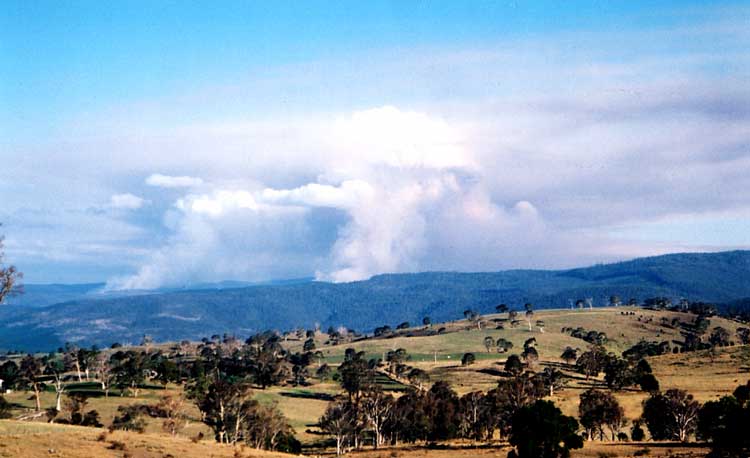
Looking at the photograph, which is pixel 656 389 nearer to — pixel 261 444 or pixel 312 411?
pixel 312 411

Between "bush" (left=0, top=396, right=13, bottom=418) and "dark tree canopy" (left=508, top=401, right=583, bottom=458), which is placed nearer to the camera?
"dark tree canopy" (left=508, top=401, right=583, bottom=458)

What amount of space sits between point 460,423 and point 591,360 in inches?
3457

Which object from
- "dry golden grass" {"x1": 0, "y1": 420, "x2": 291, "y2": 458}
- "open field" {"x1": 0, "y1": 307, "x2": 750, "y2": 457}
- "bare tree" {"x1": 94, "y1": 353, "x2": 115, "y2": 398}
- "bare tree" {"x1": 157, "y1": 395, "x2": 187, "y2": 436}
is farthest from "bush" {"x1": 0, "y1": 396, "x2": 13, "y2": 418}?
"dry golden grass" {"x1": 0, "y1": 420, "x2": 291, "y2": 458}

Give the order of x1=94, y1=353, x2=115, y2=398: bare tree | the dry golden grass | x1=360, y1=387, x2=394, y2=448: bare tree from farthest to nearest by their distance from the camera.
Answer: x1=94, y1=353, x2=115, y2=398: bare tree < x1=360, y1=387, x2=394, y2=448: bare tree < the dry golden grass

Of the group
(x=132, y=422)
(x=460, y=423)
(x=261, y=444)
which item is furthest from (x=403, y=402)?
(x=132, y=422)

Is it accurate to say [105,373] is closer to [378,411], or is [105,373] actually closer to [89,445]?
[378,411]

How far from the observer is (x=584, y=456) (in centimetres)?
6756

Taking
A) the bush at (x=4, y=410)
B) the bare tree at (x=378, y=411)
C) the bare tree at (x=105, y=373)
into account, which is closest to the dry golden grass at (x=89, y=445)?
the bush at (x=4, y=410)

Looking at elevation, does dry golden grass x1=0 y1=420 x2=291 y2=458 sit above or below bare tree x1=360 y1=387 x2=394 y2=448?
above

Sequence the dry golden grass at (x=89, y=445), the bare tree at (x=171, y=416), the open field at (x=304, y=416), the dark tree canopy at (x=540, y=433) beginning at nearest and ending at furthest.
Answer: the dry golden grass at (x=89, y=445) → the open field at (x=304, y=416) → the dark tree canopy at (x=540, y=433) → the bare tree at (x=171, y=416)

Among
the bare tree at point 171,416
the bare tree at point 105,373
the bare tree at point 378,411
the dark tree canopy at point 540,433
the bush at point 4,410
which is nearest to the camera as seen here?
the dark tree canopy at point 540,433

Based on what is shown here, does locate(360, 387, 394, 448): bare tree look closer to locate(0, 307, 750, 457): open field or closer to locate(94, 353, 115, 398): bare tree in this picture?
locate(0, 307, 750, 457): open field

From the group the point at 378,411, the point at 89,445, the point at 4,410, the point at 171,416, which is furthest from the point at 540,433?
the point at 4,410

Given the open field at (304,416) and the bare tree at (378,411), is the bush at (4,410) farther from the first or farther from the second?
the bare tree at (378,411)
